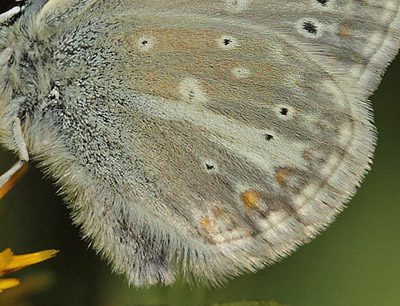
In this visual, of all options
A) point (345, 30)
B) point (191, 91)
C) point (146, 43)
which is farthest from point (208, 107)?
point (345, 30)

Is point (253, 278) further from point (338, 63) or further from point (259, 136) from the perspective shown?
point (338, 63)

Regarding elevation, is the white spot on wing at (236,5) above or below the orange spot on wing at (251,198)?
above

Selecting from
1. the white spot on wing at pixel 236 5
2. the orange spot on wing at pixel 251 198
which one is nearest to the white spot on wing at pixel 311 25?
the white spot on wing at pixel 236 5

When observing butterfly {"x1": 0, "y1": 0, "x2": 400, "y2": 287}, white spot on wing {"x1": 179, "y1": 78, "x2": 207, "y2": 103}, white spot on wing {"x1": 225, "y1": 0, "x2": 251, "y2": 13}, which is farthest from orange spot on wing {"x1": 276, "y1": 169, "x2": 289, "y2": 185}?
white spot on wing {"x1": 225, "y1": 0, "x2": 251, "y2": 13}

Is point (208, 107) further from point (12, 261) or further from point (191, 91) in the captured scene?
point (12, 261)

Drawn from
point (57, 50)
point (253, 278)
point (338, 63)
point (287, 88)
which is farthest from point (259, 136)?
point (57, 50)

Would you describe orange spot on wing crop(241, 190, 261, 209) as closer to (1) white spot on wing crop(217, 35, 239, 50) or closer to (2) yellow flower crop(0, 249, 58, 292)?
(1) white spot on wing crop(217, 35, 239, 50)

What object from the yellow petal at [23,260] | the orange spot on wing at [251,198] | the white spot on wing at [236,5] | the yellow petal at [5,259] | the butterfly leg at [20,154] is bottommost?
the orange spot on wing at [251,198]

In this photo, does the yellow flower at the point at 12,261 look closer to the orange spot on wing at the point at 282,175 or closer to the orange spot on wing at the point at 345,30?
the orange spot on wing at the point at 282,175
